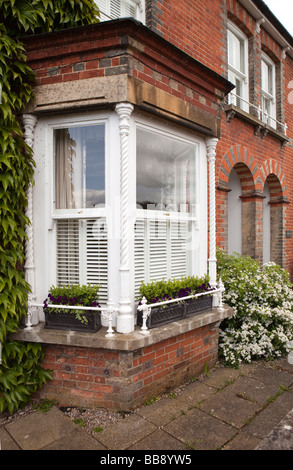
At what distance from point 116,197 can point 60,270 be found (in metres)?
1.04

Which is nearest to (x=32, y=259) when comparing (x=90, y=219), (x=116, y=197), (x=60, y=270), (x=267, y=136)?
(x=60, y=270)

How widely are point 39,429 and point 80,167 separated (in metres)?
2.56

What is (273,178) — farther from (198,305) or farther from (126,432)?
(126,432)

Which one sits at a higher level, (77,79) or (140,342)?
(77,79)

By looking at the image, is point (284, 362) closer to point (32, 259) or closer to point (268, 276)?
point (268, 276)

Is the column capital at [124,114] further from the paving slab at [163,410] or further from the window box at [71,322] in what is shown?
the paving slab at [163,410]

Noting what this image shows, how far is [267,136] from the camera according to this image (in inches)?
281

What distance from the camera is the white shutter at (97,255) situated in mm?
3303

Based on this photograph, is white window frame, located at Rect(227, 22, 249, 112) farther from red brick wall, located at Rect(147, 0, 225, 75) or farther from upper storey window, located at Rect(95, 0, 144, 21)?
upper storey window, located at Rect(95, 0, 144, 21)

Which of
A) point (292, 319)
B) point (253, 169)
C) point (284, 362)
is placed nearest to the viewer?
point (284, 362)

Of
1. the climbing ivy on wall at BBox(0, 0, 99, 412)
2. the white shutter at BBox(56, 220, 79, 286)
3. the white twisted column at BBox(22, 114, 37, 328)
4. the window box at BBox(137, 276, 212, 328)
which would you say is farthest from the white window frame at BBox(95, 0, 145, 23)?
the window box at BBox(137, 276, 212, 328)

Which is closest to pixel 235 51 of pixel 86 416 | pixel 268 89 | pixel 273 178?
pixel 268 89

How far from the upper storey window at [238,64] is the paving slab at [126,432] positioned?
596cm

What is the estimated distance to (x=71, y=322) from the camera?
10.2ft
